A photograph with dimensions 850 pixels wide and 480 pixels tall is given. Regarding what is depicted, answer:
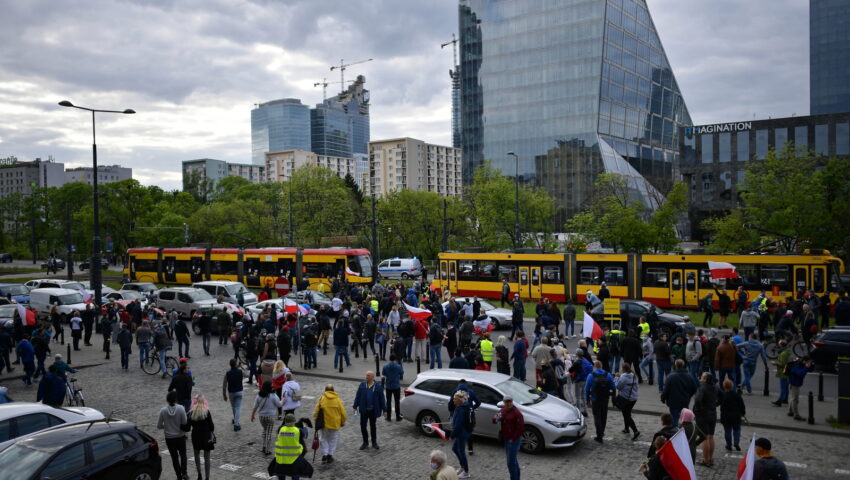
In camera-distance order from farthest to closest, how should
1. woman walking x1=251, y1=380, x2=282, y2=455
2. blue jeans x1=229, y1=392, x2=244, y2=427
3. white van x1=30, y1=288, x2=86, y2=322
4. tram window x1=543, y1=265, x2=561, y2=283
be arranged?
tram window x1=543, y1=265, x2=561, y2=283 → white van x1=30, y1=288, x2=86, y2=322 → blue jeans x1=229, y1=392, x2=244, y2=427 → woman walking x1=251, y1=380, x2=282, y2=455

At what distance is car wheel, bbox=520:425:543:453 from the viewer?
11.6m

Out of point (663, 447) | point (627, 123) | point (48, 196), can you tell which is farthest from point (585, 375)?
point (48, 196)

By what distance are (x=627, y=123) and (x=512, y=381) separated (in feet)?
275

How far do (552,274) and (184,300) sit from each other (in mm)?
18819

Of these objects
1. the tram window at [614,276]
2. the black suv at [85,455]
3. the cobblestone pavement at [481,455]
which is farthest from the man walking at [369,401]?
the tram window at [614,276]

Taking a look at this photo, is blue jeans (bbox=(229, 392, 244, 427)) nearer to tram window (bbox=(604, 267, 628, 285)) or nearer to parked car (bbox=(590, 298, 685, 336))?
parked car (bbox=(590, 298, 685, 336))

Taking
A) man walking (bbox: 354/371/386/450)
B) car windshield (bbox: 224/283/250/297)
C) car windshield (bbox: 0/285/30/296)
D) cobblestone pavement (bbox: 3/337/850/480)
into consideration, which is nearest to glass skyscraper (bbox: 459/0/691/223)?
car windshield (bbox: 224/283/250/297)

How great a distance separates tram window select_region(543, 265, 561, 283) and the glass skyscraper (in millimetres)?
49305

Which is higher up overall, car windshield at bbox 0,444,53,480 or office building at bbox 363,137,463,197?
office building at bbox 363,137,463,197

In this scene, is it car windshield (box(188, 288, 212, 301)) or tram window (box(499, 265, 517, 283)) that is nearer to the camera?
car windshield (box(188, 288, 212, 301))

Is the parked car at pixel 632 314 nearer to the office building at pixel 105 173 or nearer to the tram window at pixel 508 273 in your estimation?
the tram window at pixel 508 273

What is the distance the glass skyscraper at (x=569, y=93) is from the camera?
281ft

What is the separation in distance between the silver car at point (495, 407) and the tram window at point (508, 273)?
2154cm

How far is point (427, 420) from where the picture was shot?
12867 mm
